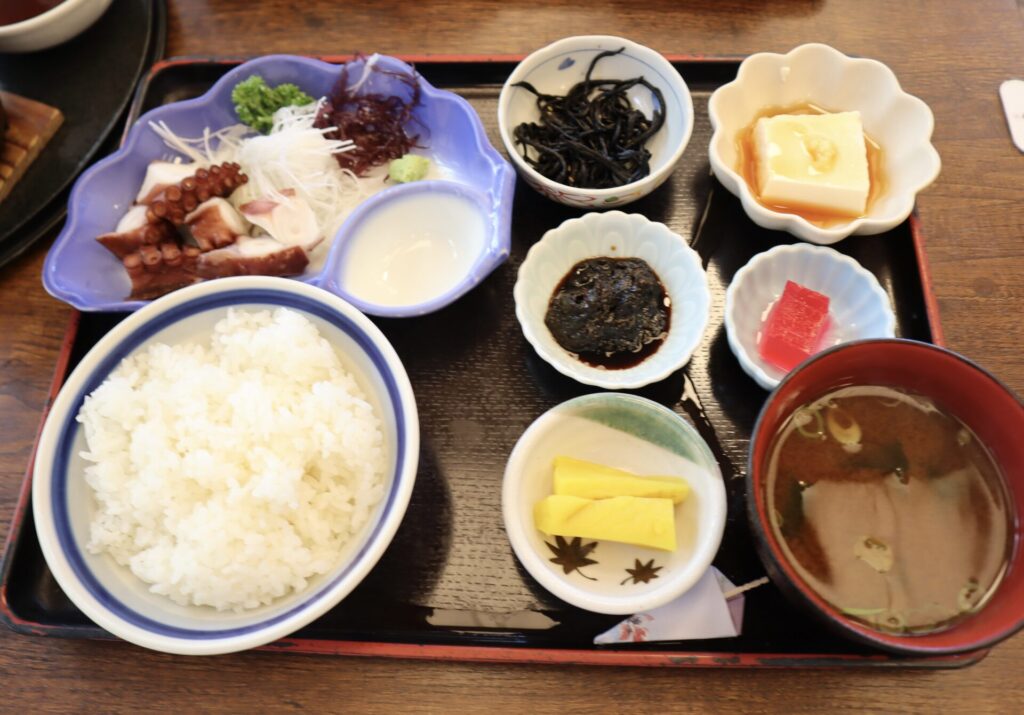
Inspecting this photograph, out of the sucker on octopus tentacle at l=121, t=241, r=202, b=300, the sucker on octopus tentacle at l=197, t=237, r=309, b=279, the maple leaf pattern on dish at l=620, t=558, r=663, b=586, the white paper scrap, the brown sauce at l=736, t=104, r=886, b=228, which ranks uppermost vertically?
the white paper scrap

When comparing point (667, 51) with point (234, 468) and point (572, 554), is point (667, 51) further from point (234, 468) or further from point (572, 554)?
point (234, 468)

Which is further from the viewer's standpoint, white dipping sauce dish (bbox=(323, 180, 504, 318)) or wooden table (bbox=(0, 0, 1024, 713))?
white dipping sauce dish (bbox=(323, 180, 504, 318))

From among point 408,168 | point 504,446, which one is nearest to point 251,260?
Answer: point 408,168

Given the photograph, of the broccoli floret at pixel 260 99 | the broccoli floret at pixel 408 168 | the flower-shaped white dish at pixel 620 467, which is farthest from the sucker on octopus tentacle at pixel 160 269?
the flower-shaped white dish at pixel 620 467

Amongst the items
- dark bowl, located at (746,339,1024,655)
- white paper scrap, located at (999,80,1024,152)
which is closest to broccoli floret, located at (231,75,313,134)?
dark bowl, located at (746,339,1024,655)

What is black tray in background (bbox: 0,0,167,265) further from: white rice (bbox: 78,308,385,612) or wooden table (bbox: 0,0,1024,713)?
white rice (bbox: 78,308,385,612)

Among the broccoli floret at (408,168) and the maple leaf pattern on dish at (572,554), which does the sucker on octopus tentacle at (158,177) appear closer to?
the broccoli floret at (408,168)
